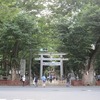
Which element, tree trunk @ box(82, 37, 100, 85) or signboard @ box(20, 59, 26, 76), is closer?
tree trunk @ box(82, 37, 100, 85)

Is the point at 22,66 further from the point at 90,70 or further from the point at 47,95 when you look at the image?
the point at 47,95

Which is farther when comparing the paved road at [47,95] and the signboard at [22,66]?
the signboard at [22,66]

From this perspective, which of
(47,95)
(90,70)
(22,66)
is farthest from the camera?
(22,66)

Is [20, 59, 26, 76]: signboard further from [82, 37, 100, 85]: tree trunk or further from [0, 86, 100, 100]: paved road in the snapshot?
[0, 86, 100, 100]: paved road

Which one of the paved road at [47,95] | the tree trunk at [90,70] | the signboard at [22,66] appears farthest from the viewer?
the signboard at [22,66]

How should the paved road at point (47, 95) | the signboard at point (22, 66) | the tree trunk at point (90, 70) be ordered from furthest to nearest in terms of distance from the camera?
1. the signboard at point (22, 66)
2. the tree trunk at point (90, 70)
3. the paved road at point (47, 95)

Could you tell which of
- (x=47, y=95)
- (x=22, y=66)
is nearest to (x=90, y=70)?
(x=22, y=66)

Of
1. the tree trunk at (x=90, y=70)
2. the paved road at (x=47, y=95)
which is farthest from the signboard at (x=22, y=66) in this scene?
the paved road at (x=47, y=95)

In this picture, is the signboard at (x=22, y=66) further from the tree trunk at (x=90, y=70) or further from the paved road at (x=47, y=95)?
the paved road at (x=47, y=95)

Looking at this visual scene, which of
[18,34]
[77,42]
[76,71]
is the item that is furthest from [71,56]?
[76,71]

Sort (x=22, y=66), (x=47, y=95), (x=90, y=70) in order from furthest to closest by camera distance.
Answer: (x=22, y=66) < (x=90, y=70) < (x=47, y=95)

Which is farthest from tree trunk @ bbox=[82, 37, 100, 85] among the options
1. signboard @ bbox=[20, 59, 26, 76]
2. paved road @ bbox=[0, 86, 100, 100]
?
paved road @ bbox=[0, 86, 100, 100]

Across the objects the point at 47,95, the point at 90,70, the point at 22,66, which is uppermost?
the point at 22,66

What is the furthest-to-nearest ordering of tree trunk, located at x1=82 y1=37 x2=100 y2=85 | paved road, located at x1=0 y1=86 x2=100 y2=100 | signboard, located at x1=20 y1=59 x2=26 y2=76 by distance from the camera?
signboard, located at x1=20 y1=59 x2=26 y2=76 → tree trunk, located at x1=82 y1=37 x2=100 y2=85 → paved road, located at x1=0 y1=86 x2=100 y2=100
